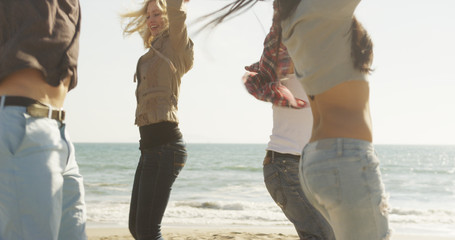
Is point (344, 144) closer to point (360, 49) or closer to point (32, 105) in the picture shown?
point (360, 49)

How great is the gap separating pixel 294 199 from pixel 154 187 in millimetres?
1141

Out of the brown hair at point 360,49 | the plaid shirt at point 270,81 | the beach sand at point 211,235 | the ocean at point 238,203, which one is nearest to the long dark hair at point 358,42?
the brown hair at point 360,49

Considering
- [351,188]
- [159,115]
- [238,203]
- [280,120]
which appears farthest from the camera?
[238,203]

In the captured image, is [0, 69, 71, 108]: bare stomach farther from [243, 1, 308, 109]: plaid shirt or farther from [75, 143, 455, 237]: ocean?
[75, 143, 455, 237]: ocean

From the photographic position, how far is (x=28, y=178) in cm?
184

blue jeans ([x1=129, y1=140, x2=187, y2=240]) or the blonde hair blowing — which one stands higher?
the blonde hair blowing

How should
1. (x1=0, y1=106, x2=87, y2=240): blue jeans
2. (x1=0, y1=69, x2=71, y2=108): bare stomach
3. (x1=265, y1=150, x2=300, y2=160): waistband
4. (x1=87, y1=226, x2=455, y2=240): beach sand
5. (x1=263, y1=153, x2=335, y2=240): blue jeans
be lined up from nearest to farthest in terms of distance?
1. (x1=0, y1=106, x2=87, y2=240): blue jeans
2. (x1=0, y1=69, x2=71, y2=108): bare stomach
3. (x1=263, y1=153, x2=335, y2=240): blue jeans
4. (x1=265, y1=150, x2=300, y2=160): waistband
5. (x1=87, y1=226, x2=455, y2=240): beach sand

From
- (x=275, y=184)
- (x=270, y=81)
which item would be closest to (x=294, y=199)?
(x=275, y=184)

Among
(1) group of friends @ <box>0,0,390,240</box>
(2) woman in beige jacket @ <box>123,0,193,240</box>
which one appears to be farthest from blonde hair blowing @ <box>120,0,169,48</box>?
(1) group of friends @ <box>0,0,390,240</box>

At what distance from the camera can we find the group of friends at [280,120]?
1563 millimetres

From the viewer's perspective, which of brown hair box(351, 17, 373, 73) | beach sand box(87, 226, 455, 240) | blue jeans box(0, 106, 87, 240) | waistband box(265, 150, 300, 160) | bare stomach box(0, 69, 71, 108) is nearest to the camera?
brown hair box(351, 17, 373, 73)

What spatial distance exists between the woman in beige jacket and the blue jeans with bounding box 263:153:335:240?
3.08ft

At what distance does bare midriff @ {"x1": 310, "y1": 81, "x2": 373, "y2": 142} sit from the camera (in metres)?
1.59

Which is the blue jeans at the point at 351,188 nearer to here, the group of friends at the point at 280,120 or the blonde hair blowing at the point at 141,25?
the group of friends at the point at 280,120
